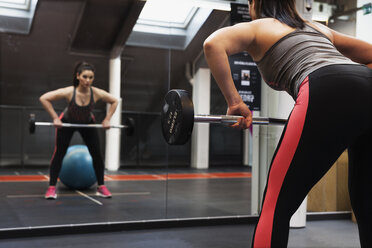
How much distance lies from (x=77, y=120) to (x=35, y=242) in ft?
4.95

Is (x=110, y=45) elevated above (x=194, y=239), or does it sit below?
above

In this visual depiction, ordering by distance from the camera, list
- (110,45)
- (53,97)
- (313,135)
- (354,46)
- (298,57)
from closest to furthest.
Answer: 1. (313,135)
2. (298,57)
3. (354,46)
4. (53,97)
5. (110,45)

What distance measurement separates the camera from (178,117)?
1.15m

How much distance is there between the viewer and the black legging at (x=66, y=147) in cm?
377

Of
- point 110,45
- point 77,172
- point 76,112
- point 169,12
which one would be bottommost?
point 77,172

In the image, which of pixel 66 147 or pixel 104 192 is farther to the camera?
pixel 104 192

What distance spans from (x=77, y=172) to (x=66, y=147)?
24.4 inches

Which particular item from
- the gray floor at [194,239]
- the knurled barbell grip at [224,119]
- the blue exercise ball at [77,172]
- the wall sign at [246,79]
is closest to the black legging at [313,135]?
the knurled barbell grip at [224,119]

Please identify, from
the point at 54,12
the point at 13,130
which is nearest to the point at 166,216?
the point at 54,12

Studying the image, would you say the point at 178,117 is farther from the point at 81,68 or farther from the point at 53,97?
the point at 53,97

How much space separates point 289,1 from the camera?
1.20 meters

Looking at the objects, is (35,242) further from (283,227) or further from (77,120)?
(283,227)

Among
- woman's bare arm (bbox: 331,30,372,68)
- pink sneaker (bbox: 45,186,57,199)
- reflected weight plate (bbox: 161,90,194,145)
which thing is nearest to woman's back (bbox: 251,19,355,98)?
woman's bare arm (bbox: 331,30,372,68)

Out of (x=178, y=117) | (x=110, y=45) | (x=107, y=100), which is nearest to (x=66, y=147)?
(x=107, y=100)
